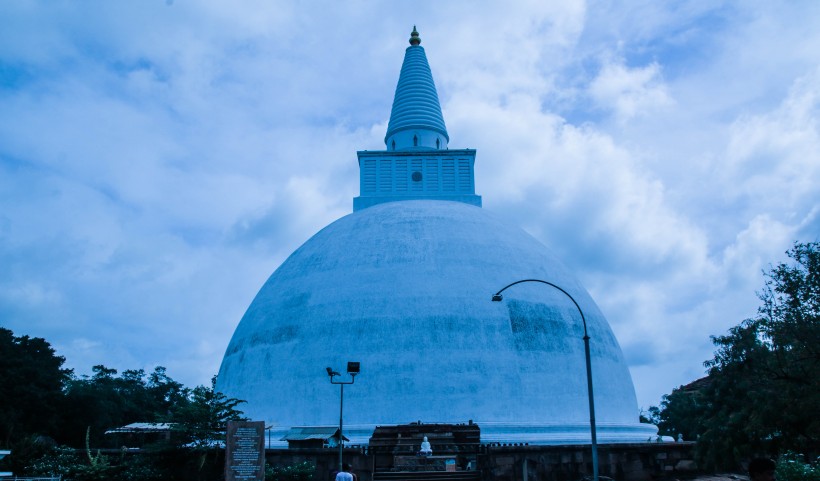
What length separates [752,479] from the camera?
6297 mm

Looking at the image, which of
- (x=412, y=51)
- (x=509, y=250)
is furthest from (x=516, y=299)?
(x=412, y=51)

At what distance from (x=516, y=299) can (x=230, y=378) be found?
953 cm

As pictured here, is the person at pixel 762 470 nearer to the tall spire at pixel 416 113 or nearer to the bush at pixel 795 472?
the bush at pixel 795 472

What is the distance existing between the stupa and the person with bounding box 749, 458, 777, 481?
14.0m

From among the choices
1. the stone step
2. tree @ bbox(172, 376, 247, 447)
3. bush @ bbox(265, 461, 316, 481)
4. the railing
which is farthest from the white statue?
the railing

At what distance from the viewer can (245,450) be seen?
49.0ft

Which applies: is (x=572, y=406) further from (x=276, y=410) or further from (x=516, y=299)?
(x=276, y=410)

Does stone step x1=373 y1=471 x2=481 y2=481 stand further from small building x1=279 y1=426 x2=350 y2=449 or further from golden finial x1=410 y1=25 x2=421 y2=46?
golden finial x1=410 y1=25 x2=421 y2=46

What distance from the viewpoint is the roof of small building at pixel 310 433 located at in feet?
65.6

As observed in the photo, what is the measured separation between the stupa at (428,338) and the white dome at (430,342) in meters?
0.04

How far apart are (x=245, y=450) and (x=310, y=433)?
5.74m

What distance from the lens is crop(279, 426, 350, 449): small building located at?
64.0ft

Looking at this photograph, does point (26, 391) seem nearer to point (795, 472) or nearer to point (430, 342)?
point (430, 342)

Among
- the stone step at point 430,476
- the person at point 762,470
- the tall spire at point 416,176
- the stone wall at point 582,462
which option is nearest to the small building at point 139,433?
the stone step at point 430,476
